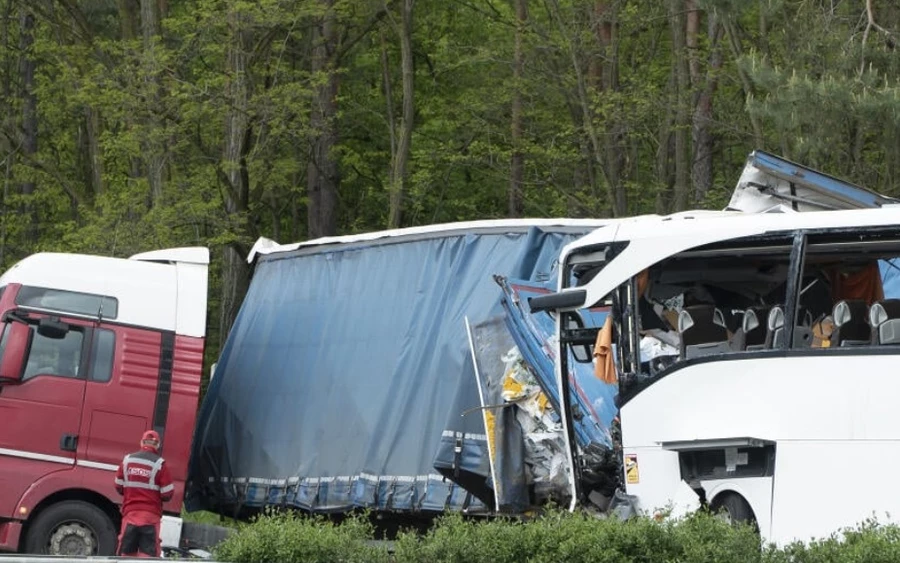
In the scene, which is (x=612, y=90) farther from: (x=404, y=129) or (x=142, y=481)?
(x=142, y=481)

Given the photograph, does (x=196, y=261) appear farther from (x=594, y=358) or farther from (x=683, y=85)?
(x=683, y=85)

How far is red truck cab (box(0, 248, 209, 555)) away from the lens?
15.4 metres

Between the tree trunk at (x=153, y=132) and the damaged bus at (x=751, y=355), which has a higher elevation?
the tree trunk at (x=153, y=132)

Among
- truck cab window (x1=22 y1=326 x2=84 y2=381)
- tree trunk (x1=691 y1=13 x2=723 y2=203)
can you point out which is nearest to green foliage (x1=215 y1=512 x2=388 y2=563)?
truck cab window (x1=22 y1=326 x2=84 y2=381)

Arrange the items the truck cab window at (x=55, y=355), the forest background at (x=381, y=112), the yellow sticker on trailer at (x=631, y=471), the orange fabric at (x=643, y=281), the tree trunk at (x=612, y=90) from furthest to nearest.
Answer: the tree trunk at (x=612, y=90) < the forest background at (x=381, y=112) < the truck cab window at (x=55, y=355) < the orange fabric at (x=643, y=281) < the yellow sticker on trailer at (x=631, y=471)

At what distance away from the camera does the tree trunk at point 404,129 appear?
31.1m

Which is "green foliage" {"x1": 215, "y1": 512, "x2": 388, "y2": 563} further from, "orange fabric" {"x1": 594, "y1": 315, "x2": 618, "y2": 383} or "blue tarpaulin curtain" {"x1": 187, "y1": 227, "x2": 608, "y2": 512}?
"blue tarpaulin curtain" {"x1": 187, "y1": 227, "x2": 608, "y2": 512}

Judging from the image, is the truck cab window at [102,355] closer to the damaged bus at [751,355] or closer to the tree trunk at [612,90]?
the damaged bus at [751,355]

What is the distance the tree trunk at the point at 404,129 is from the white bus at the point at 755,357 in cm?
1837

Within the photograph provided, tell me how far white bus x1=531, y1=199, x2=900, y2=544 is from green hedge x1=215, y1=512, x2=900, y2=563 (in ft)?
2.76

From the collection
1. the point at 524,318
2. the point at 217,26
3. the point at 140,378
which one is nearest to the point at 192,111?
the point at 217,26

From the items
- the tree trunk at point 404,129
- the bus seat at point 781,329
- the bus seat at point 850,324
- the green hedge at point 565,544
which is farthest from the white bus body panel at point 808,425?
the tree trunk at point 404,129

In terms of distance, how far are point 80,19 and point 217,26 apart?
7.16 m

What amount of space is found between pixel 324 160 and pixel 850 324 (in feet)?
76.7
